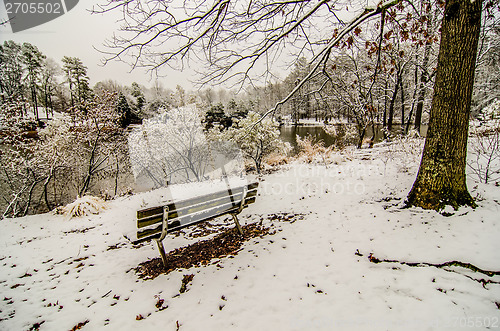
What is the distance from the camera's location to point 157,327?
2.05m

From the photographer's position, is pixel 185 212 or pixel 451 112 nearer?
pixel 451 112

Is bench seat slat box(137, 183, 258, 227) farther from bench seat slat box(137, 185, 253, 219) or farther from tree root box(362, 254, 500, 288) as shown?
tree root box(362, 254, 500, 288)

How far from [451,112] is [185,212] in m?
4.33

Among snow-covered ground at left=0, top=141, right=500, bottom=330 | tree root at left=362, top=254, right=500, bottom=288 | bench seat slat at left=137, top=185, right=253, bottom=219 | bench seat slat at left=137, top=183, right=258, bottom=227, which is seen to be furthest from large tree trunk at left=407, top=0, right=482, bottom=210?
bench seat slat at left=137, top=185, right=253, bottom=219

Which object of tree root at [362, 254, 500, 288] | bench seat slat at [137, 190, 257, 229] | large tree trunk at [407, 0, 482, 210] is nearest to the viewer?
tree root at [362, 254, 500, 288]

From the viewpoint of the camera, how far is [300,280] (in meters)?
2.55

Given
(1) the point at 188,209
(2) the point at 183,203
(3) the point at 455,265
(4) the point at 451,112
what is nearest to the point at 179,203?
(2) the point at 183,203

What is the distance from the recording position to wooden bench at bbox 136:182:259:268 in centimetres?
305

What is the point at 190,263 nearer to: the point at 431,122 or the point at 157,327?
the point at 157,327

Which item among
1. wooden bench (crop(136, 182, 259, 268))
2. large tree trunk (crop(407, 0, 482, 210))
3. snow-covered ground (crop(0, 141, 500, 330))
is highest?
large tree trunk (crop(407, 0, 482, 210))

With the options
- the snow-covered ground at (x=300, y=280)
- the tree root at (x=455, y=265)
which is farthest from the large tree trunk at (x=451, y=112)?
the tree root at (x=455, y=265)

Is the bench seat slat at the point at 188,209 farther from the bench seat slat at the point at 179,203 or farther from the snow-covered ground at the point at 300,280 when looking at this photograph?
the snow-covered ground at the point at 300,280

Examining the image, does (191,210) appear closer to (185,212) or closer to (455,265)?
(185,212)

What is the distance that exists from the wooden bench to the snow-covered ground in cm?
68
